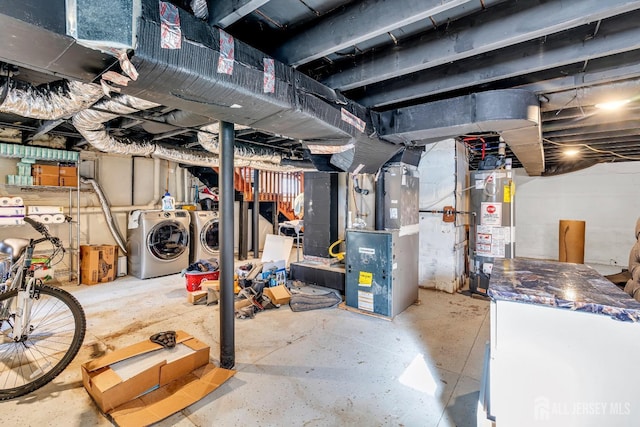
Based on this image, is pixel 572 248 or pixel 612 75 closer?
pixel 612 75

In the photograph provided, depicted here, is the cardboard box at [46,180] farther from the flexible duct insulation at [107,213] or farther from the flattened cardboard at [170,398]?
the flattened cardboard at [170,398]

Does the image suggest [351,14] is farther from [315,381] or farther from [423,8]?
[315,381]

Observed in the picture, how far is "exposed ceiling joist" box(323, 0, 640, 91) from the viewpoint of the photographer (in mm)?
1429

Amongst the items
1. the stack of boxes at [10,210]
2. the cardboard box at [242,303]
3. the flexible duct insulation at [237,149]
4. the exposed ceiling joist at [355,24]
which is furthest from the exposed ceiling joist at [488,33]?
the stack of boxes at [10,210]

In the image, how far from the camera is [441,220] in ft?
13.6

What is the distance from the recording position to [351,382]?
6.83 feet

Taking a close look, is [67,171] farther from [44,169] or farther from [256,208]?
[256,208]

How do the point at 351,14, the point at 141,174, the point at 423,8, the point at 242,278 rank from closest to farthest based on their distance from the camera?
the point at 423,8 → the point at 351,14 → the point at 242,278 → the point at 141,174

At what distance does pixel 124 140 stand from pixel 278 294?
2813 mm

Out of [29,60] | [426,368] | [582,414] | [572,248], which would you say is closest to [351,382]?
[426,368]

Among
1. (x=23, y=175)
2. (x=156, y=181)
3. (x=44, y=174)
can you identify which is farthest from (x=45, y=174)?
(x=156, y=181)

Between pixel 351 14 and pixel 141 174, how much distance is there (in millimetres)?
4896

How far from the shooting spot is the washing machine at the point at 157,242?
4656 mm

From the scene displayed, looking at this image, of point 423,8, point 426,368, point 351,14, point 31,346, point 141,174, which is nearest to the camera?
point 423,8
